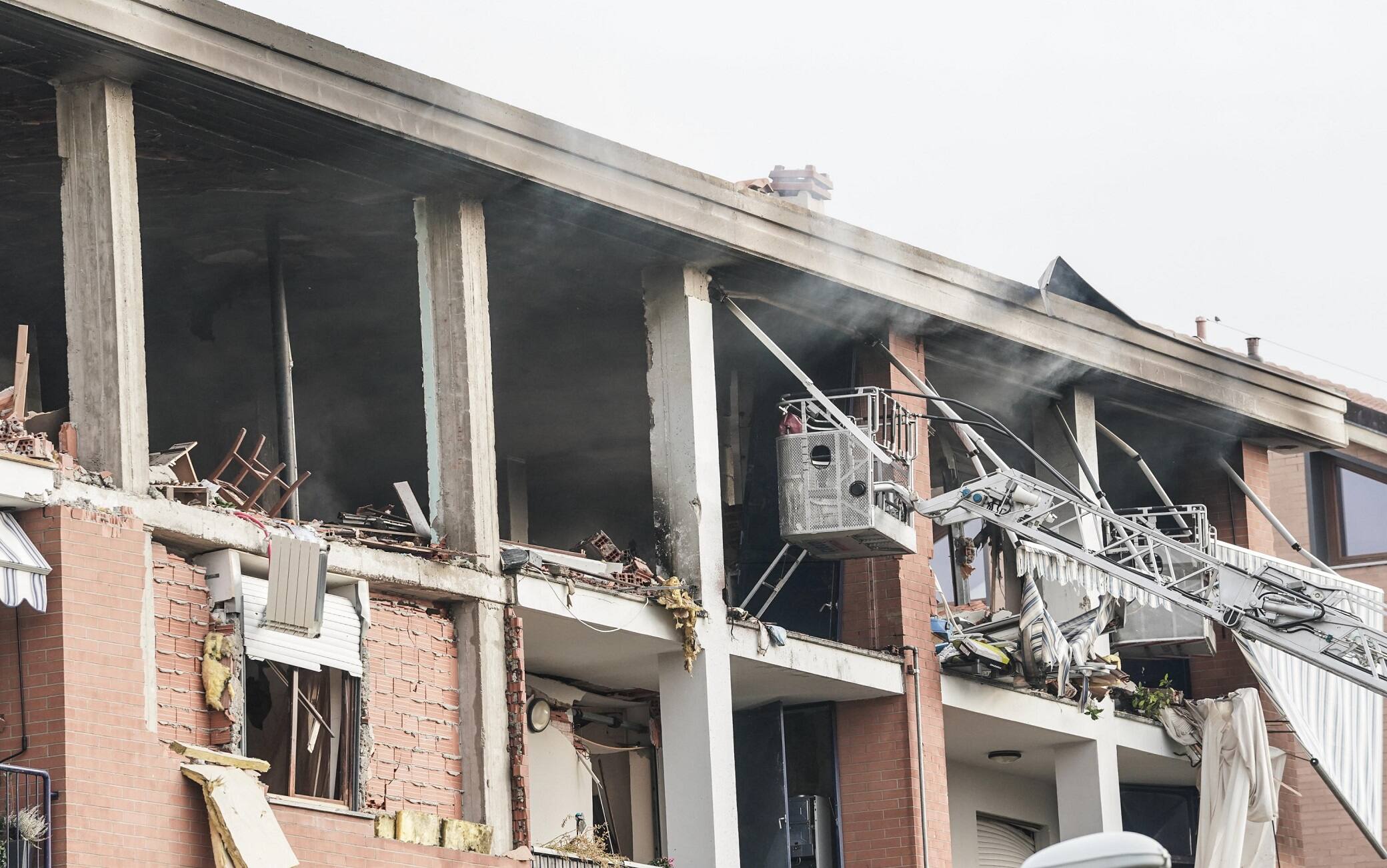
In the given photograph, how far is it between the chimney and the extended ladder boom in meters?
4.25

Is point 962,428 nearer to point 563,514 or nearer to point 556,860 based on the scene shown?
point 563,514

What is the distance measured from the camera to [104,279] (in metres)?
15.4

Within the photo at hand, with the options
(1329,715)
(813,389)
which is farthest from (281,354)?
(1329,715)

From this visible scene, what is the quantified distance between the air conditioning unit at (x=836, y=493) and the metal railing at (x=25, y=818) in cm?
847

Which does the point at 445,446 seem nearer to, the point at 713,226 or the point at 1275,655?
the point at 713,226

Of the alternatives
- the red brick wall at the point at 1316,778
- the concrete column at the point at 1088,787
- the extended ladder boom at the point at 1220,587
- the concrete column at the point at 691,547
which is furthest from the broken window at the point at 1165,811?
the concrete column at the point at 691,547

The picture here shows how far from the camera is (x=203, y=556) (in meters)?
15.6

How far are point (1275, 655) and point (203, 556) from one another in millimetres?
14019

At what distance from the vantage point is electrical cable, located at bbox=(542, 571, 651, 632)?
725 inches

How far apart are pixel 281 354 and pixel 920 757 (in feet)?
23.1

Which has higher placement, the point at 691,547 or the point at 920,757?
the point at 691,547

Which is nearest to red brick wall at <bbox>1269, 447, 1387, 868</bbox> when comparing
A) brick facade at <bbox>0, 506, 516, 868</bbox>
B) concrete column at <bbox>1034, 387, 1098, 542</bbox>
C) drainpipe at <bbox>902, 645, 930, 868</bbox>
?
concrete column at <bbox>1034, 387, 1098, 542</bbox>

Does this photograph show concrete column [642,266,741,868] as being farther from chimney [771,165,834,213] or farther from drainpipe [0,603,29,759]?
drainpipe [0,603,29,759]

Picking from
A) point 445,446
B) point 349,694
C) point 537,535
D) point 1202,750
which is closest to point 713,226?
point 445,446
